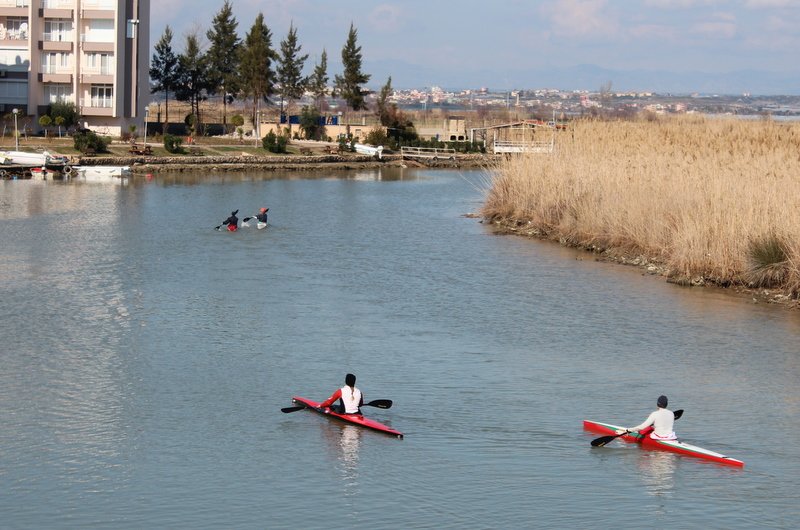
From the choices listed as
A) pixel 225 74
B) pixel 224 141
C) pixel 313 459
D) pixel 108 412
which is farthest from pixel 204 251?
pixel 225 74

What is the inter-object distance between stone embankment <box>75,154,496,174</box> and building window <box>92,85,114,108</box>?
8.83 m

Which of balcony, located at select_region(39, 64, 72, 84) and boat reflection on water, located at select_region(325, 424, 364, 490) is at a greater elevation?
balcony, located at select_region(39, 64, 72, 84)

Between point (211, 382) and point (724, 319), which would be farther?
point (724, 319)

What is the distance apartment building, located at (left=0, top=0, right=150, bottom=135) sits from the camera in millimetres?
89625

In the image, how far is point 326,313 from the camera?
31219 millimetres

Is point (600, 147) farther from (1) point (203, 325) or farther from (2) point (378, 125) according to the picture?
(2) point (378, 125)

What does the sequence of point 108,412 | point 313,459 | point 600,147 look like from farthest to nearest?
1. point 600,147
2. point 108,412
3. point 313,459

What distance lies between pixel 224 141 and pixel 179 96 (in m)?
7.83

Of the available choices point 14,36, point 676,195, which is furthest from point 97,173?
point 676,195

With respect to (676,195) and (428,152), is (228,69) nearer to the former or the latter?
(428,152)

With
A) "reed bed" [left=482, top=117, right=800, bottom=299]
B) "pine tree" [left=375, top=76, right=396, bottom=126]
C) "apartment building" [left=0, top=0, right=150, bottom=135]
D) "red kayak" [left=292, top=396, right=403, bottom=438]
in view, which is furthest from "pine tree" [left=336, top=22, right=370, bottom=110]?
"red kayak" [left=292, top=396, right=403, bottom=438]

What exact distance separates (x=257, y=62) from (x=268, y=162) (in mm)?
18849

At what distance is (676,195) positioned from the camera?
3825cm

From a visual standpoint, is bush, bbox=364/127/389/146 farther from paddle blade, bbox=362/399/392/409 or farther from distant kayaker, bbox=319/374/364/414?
distant kayaker, bbox=319/374/364/414
